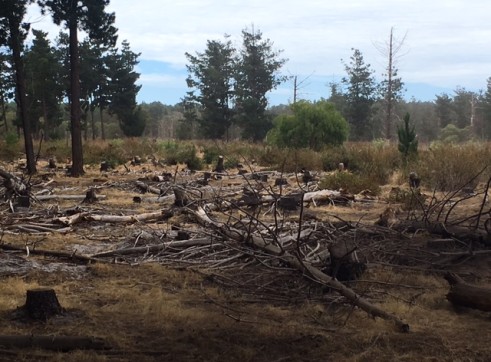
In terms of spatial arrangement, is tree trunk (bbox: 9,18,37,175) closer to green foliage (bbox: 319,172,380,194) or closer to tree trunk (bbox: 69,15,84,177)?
tree trunk (bbox: 69,15,84,177)

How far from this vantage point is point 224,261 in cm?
577

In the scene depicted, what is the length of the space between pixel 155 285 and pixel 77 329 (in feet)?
4.22

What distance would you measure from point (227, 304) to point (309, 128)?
23.6m

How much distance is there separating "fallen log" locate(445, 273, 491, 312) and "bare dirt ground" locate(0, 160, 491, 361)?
7cm

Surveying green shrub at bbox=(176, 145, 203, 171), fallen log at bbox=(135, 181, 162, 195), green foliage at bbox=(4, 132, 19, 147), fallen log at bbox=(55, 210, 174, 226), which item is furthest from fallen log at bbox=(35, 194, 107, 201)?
green foliage at bbox=(4, 132, 19, 147)

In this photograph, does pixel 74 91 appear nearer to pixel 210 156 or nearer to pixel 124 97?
pixel 210 156

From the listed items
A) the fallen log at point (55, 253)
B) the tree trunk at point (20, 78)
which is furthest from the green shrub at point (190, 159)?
the fallen log at point (55, 253)

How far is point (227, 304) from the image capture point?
488 centimetres

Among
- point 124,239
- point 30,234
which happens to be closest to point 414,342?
point 124,239

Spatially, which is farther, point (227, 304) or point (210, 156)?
point (210, 156)

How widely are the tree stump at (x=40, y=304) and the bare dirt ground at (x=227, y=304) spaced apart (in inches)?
2.8

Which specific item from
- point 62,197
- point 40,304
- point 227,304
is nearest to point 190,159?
point 62,197

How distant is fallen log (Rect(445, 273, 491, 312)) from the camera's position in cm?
462

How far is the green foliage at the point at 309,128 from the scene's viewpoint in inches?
1096
